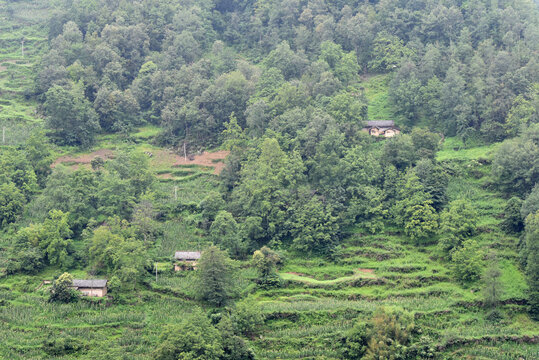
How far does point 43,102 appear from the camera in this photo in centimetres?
7381

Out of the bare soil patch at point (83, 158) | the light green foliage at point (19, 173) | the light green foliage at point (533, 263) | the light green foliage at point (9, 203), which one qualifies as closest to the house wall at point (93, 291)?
the light green foliage at point (9, 203)

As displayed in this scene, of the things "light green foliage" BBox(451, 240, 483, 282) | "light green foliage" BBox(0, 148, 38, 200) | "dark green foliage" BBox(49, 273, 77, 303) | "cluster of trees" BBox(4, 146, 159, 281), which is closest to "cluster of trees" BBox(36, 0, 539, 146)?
"light green foliage" BBox(0, 148, 38, 200)

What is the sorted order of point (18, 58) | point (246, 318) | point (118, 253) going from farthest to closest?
point (18, 58)
point (118, 253)
point (246, 318)

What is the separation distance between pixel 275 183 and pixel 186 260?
911cm

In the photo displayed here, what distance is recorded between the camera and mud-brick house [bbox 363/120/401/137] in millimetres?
64938

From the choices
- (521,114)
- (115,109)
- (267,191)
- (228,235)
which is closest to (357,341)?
(228,235)

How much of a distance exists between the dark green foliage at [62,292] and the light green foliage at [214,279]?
8459 mm

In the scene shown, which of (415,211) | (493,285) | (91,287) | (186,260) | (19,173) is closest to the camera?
(493,285)

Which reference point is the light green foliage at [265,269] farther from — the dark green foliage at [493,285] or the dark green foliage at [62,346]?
the dark green foliage at [493,285]

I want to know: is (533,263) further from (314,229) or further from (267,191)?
(267,191)

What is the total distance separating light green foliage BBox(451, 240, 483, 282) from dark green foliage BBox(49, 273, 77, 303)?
25.3 m

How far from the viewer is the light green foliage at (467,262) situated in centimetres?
4953

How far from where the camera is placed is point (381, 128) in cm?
6500

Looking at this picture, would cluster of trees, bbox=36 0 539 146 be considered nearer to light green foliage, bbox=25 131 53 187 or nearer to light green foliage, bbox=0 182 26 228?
light green foliage, bbox=25 131 53 187
